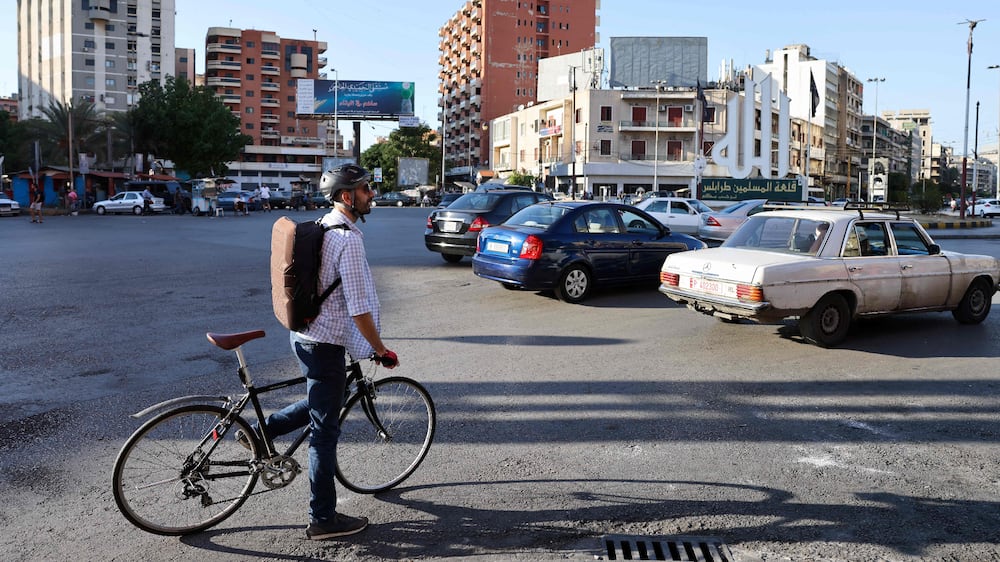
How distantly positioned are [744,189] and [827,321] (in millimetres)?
35180

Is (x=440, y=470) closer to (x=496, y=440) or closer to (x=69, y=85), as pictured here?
(x=496, y=440)

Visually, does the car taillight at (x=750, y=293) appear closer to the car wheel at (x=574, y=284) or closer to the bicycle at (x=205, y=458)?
the car wheel at (x=574, y=284)

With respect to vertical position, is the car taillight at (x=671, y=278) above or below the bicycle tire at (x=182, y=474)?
above

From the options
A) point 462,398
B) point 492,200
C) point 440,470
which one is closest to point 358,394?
point 440,470

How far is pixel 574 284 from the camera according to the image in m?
11.9

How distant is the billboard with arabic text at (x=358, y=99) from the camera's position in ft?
276

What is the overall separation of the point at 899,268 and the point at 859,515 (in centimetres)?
565

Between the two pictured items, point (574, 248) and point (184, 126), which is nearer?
point (574, 248)

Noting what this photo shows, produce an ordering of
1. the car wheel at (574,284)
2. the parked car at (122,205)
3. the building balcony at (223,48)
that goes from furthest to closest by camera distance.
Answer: the building balcony at (223,48), the parked car at (122,205), the car wheel at (574,284)

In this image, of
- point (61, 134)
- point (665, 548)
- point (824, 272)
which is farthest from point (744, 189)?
point (61, 134)

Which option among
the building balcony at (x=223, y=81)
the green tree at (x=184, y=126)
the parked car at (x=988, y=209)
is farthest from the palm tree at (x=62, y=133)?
the parked car at (x=988, y=209)

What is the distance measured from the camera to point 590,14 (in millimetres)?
110750

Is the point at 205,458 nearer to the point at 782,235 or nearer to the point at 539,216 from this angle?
the point at 782,235

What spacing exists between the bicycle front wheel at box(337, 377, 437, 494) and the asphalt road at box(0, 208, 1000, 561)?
129 millimetres
